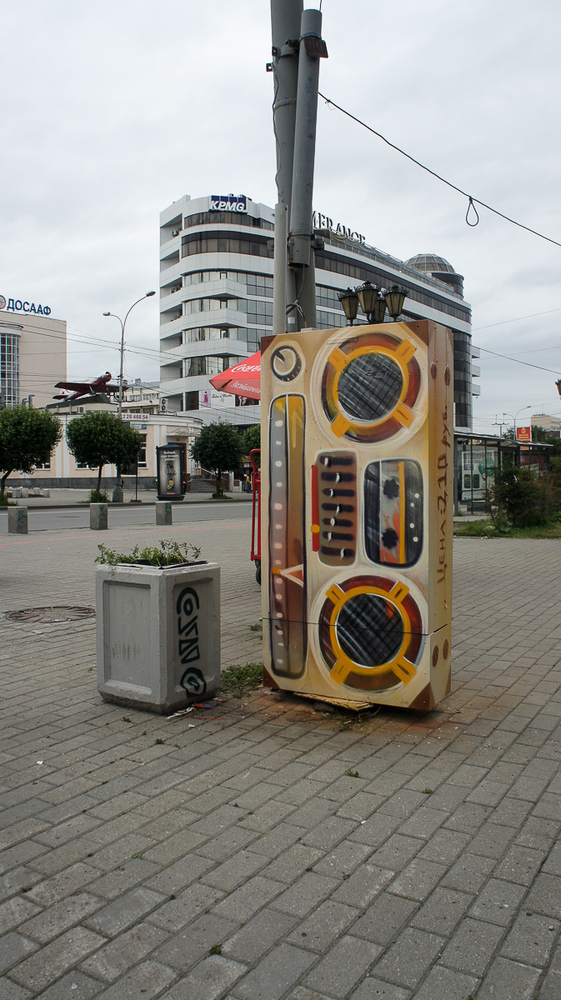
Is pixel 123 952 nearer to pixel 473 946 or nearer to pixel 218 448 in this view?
pixel 473 946

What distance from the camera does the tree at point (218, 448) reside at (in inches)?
1799

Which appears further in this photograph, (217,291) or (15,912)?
(217,291)

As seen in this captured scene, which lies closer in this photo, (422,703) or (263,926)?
(263,926)

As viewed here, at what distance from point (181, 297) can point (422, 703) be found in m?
71.4

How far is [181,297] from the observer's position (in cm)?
7181

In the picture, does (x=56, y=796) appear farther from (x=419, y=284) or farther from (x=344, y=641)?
(x=419, y=284)

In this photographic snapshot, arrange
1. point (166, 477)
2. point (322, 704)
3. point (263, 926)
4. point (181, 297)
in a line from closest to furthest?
point (263, 926)
point (322, 704)
point (166, 477)
point (181, 297)

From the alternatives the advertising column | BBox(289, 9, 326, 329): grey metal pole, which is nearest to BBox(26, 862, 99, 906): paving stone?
BBox(289, 9, 326, 329): grey metal pole

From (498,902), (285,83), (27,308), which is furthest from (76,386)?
(498,902)

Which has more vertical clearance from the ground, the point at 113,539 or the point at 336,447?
the point at 336,447

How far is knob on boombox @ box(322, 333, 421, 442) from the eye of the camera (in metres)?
4.23

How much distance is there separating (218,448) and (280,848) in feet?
142

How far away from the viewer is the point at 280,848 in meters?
2.96

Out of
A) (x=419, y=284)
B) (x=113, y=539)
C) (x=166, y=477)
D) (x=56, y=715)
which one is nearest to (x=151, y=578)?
(x=56, y=715)
